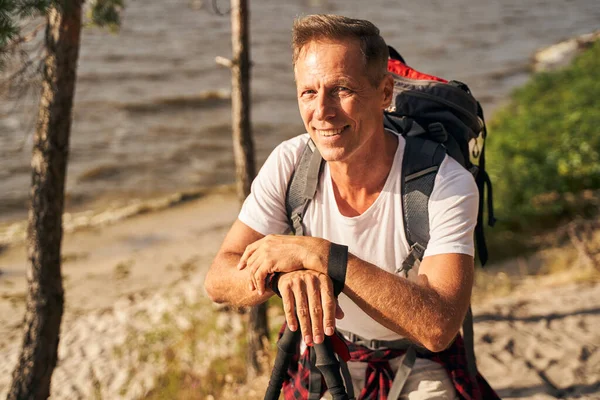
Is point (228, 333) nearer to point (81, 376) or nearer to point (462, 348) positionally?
point (81, 376)

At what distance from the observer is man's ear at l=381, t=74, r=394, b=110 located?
8.11ft

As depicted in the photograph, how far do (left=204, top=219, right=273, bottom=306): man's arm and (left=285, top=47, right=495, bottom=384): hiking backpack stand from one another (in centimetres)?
20

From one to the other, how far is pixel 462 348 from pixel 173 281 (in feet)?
21.2

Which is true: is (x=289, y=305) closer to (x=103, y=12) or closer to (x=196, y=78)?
(x=103, y=12)

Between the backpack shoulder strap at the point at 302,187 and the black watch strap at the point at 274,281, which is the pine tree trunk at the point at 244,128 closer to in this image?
the backpack shoulder strap at the point at 302,187

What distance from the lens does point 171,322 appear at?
7152 mm

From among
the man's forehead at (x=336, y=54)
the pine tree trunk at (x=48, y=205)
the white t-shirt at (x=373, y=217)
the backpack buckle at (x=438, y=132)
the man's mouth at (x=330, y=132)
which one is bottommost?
the pine tree trunk at (x=48, y=205)

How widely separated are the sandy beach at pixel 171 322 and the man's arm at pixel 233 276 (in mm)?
2477

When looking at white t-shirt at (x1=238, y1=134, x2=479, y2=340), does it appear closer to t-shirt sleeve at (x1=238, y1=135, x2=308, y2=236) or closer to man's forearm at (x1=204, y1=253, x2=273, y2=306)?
t-shirt sleeve at (x1=238, y1=135, x2=308, y2=236)

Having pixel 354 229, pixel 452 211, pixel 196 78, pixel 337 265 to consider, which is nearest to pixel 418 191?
pixel 452 211

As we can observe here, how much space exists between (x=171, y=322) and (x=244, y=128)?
104 inches

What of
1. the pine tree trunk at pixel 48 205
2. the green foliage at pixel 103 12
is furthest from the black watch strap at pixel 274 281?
the green foliage at pixel 103 12

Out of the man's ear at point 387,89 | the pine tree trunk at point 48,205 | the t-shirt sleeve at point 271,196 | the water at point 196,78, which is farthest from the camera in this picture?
the water at point 196,78

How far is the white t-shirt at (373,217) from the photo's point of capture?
234cm
